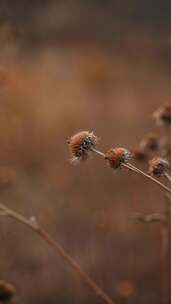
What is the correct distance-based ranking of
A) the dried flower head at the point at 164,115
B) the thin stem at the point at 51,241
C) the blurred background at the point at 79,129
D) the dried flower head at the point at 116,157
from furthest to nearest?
the blurred background at the point at 79,129 < the dried flower head at the point at 164,115 < the thin stem at the point at 51,241 < the dried flower head at the point at 116,157

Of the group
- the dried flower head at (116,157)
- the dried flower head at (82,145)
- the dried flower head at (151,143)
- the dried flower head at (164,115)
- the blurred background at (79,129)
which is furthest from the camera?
the blurred background at (79,129)

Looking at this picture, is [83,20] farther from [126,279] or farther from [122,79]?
[126,279]

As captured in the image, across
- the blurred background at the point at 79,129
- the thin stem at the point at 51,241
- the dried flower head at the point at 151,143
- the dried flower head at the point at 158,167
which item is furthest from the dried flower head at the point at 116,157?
the dried flower head at the point at 151,143

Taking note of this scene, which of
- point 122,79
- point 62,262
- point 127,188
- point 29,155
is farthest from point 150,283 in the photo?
point 122,79

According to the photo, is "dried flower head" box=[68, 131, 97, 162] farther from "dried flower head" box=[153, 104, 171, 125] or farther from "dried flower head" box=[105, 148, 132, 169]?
"dried flower head" box=[153, 104, 171, 125]

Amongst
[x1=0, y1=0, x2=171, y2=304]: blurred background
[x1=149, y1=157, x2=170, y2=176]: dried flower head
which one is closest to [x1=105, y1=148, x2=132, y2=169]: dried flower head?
[x1=149, y1=157, x2=170, y2=176]: dried flower head

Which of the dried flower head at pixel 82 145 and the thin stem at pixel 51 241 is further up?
the dried flower head at pixel 82 145

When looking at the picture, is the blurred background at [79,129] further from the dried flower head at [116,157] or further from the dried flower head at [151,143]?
the dried flower head at [116,157]

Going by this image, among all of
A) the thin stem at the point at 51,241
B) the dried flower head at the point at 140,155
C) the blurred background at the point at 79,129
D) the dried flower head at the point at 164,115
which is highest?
the blurred background at the point at 79,129
